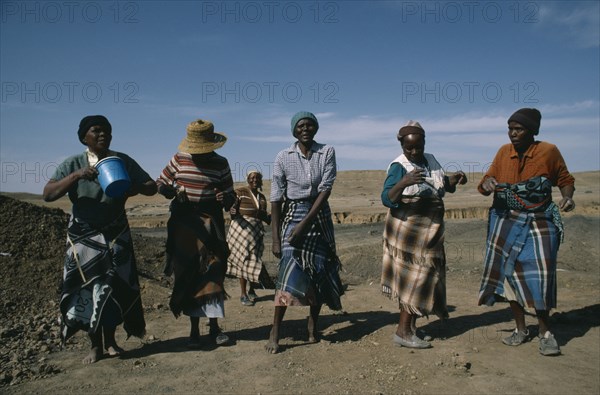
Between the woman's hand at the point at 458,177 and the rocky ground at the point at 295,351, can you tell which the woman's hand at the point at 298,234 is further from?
the woman's hand at the point at 458,177

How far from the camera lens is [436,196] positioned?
4.75m

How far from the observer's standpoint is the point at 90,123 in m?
4.34

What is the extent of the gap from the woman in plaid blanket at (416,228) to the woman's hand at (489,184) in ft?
0.95

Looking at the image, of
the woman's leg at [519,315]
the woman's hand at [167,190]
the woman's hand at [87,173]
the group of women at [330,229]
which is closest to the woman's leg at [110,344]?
the group of women at [330,229]

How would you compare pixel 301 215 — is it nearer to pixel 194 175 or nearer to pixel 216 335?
pixel 194 175

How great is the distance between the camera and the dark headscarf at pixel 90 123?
14.2 feet

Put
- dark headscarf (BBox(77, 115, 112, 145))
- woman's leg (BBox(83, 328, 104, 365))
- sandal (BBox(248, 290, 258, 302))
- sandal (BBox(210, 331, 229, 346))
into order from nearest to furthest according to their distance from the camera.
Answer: dark headscarf (BBox(77, 115, 112, 145)) < woman's leg (BBox(83, 328, 104, 365)) < sandal (BBox(210, 331, 229, 346)) < sandal (BBox(248, 290, 258, 302))

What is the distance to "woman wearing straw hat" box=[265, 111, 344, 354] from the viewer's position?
482cm

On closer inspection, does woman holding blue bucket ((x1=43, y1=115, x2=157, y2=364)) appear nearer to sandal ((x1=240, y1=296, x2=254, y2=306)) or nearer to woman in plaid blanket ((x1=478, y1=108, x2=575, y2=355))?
sandal ((x1=240, y1=296, x2=254, y2=306))

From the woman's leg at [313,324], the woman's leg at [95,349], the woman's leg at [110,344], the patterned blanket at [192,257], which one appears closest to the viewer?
the woman's leg at [95,349]

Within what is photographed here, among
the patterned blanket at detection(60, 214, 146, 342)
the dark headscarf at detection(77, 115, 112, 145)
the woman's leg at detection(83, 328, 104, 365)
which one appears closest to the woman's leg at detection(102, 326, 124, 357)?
the woman's leg at detection(83, 328, 104, 365)

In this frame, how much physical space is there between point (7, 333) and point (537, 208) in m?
5.31

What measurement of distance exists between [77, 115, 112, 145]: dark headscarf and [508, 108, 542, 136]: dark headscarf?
11.7 feet

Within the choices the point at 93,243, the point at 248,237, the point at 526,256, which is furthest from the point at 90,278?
the point at 526,256
